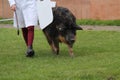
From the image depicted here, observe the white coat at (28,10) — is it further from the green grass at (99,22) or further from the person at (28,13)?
the green grass at (99,22)

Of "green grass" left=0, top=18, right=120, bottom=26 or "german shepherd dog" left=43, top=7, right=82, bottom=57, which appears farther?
"green grass" left=0, top=18, right=120, bottom=26

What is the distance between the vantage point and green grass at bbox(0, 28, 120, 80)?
8.38 meters

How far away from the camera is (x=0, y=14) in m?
20.9

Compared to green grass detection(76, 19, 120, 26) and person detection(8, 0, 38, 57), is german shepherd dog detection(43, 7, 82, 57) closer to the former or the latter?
person detection(8, 0, 38, 57)

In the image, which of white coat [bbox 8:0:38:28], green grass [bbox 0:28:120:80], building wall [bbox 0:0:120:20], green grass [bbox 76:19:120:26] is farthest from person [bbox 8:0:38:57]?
building wall [bbox 0:0:120:20]

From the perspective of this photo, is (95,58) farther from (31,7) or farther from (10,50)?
(10,50)

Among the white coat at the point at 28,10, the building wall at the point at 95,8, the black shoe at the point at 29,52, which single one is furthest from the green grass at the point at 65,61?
the building wall at the point at 95,8

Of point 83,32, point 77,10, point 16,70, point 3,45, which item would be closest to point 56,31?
point 16,70

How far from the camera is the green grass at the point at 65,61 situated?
8.38 meters

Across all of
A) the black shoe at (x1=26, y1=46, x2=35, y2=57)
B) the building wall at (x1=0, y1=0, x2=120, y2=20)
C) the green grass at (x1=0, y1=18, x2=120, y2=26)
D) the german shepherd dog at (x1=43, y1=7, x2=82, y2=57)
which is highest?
the german shepherd dog at (x1=43, y1=7, x2=82, y2=57)

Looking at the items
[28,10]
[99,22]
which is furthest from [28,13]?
[99,22]

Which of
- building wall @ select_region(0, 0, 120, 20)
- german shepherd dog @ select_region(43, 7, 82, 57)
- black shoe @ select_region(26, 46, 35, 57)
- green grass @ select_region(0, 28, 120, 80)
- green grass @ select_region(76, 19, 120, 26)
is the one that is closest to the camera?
green grass @ select_region(0, 28, 120, 80)

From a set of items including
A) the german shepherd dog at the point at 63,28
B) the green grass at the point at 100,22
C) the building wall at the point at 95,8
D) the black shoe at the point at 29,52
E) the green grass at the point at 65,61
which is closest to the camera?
the green grass at the point at 65,61

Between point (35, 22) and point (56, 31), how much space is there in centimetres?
51
